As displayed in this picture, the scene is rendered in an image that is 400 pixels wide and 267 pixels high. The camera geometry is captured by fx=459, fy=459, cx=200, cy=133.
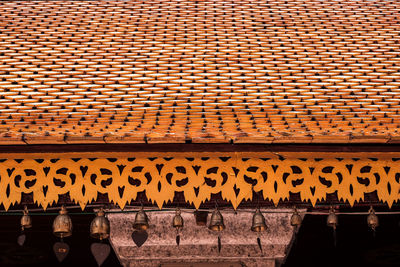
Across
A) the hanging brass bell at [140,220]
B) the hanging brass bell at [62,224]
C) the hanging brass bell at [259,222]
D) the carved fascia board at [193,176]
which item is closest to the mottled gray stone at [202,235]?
the hanging brass bell at [259,222]

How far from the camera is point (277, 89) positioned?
4.05 meters

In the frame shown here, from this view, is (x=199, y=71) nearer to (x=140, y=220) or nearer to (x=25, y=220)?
(x=140, y=220)

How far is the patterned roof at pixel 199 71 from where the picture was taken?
3.31m

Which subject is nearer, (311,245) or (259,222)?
(259,222)

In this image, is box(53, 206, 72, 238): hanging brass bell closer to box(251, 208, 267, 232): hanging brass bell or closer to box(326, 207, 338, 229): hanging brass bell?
box(251, 208, 267, 232): hanging brass bell

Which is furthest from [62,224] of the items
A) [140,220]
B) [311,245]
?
[311,245]

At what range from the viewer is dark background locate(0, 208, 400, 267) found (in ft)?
14.6

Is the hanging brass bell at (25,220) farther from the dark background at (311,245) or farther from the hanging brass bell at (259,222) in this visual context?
the hanging brass bell at (259,222)

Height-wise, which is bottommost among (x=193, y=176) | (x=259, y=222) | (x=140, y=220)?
(x=259, y=222)

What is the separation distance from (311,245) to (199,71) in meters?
2.21

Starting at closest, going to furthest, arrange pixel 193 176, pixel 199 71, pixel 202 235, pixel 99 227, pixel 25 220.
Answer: pixel 193 176
pixel 99 227
pixel 25 220
pixel 202 235
pixel 199 71

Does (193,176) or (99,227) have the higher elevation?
(193,176)

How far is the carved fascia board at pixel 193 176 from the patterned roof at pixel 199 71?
0.67 ft

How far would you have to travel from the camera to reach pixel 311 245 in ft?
16.0
